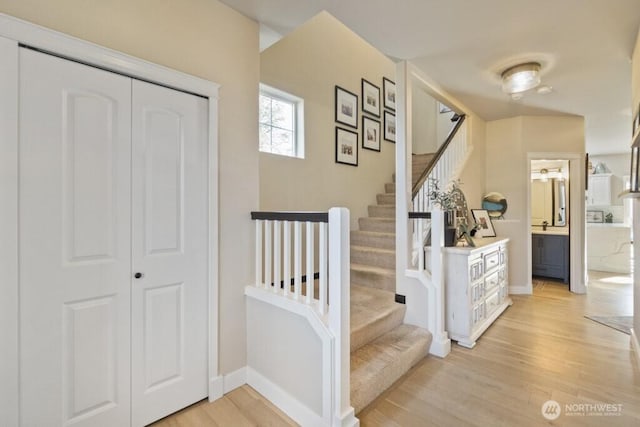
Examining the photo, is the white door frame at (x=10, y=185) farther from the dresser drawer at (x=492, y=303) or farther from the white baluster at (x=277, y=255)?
the dresser drawer at (x=492, y=303)

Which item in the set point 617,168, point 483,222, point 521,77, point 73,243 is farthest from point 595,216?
point 73,243

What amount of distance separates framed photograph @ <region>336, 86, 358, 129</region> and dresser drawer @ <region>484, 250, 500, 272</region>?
2.28m

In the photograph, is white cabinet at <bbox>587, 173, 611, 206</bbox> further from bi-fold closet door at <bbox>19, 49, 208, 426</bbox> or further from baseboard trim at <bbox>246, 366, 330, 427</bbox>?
bi-fold closet door at <bbox>19, 49, 208, 426</bbox>

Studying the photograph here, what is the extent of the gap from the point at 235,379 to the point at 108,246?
1.16 meters

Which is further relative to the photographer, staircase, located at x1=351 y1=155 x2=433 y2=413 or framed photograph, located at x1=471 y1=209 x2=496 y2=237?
framed photograph, located at x1=471 y1=209 x2=496 y2=237

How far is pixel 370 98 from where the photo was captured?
4477 mm

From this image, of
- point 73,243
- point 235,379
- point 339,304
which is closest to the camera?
point 73,243

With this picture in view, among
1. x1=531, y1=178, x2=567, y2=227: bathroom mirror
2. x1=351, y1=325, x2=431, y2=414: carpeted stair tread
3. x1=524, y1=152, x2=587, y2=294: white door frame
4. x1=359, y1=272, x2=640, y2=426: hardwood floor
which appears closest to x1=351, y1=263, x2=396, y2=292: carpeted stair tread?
x1=351, y1=325, x2=431, y2=414: carpeted stair tread

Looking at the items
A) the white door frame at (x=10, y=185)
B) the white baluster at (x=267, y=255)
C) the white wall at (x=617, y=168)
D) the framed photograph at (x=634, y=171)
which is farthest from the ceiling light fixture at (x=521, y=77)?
the white wall at (x=617, y=168)

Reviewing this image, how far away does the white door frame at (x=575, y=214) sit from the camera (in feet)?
14.0

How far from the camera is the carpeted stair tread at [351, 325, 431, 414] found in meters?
1.87

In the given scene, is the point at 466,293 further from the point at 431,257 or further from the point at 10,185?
the point at 10,185

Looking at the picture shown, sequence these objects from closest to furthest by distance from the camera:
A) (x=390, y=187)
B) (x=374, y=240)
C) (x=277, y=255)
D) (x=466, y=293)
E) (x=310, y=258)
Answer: (x=310, y=258) → (x=277, y=255) → (x=466, y=293) → (x=374, y=240) → (x=390, y=187)

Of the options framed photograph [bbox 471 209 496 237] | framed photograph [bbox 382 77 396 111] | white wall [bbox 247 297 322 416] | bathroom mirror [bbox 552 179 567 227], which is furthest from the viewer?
bathroom mirror [bbox 552 179 567 227]
